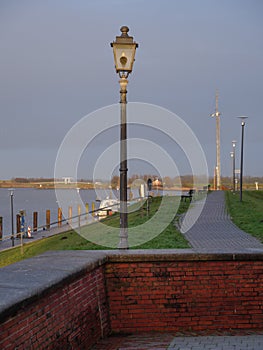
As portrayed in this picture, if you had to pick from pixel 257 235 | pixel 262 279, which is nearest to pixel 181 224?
pixel 257 235


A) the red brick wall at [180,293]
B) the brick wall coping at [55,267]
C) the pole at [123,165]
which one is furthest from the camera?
the pole at [123,165]

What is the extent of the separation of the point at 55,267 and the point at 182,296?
1803mm

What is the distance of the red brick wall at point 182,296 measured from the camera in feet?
21.8

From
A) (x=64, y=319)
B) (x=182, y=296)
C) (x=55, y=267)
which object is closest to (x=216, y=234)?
(x=182, y=296)

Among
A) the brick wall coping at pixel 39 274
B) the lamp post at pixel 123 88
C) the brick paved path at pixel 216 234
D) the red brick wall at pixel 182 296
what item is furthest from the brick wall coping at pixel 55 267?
the brick paved path at pixel 216 234

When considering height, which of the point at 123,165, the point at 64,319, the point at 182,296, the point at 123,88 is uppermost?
the point at 123,88

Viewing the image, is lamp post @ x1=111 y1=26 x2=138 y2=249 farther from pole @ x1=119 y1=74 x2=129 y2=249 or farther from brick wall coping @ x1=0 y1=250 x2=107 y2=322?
brick wall coping @ x1=0 y1=250 x2=107 y2=322

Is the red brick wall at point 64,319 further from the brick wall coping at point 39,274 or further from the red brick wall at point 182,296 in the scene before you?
the red brick wall at point 182,296

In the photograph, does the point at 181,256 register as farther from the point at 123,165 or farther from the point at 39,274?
the point at 39,274

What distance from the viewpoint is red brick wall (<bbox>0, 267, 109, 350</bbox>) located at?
4.22 metres

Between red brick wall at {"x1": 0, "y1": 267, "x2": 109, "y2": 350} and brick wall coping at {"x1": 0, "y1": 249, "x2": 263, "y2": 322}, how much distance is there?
9cm

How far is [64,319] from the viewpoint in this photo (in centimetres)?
523

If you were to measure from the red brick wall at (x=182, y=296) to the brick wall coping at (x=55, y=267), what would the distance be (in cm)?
10

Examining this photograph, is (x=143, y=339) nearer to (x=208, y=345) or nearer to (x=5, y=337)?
(x=208, y=345)
